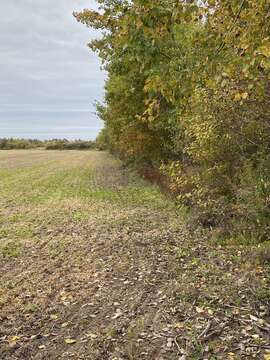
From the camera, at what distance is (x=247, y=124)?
308 inches

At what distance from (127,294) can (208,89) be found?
4.06 meters

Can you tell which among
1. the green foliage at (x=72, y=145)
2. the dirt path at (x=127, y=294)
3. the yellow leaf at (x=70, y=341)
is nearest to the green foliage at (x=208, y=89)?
the dirt path at (x=127, y=294)

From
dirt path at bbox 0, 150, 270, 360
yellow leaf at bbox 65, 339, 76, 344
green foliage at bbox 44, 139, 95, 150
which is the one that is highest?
green foliage at bbox 44, 139, 95, 150

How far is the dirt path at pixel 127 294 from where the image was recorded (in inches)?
176

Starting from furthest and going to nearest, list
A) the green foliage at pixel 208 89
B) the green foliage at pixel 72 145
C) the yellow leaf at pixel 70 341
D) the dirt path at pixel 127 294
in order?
the green foliage at pixel 72 145 → the yellow leaf at pixel 70 341 → the dirt path at pixel 127 294 → the green foliage at pixel 208 89

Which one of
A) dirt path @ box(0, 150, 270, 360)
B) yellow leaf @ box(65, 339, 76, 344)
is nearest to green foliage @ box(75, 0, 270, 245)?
dirt path @ box(0, 150, 270, 360)

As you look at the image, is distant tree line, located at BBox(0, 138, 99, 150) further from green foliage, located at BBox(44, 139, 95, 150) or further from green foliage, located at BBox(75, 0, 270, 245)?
green foliage, located at BBox(75, 0, 270, 245)

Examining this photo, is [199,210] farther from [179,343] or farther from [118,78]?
[118,78]

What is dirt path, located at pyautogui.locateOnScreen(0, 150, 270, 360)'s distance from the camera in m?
4.48

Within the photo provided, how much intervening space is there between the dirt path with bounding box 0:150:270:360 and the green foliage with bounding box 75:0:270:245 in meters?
1.12

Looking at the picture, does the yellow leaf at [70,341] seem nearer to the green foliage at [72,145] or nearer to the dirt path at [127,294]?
the dirt path at [127,294]

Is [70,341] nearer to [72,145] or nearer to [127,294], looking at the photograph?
[127,294]

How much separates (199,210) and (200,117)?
9.51 feet

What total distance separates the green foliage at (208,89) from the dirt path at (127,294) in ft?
3.66
